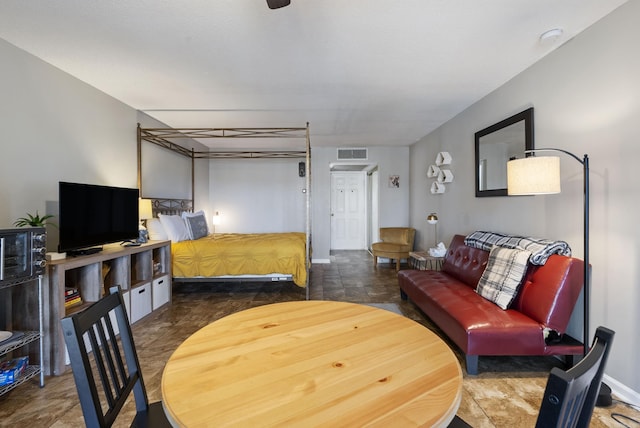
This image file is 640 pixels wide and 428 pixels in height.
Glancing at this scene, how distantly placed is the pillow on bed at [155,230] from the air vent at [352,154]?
12.0ft

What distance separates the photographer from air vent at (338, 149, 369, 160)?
20.1 ft

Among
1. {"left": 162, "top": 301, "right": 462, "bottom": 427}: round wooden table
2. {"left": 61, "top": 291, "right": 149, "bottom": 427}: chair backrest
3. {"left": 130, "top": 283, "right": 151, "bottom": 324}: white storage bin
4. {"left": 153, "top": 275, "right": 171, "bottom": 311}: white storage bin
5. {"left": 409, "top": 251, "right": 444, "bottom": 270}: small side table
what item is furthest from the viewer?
{"left": 409, "top": 251, "right": 444, "bottom": 270}: small side table

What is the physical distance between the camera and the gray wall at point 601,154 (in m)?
1.82

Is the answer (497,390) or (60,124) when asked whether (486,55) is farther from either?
(60,124)

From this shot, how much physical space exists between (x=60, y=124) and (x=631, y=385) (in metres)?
4.84

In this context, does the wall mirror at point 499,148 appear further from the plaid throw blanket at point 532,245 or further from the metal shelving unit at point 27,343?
the metal shelving unit at point 27,343

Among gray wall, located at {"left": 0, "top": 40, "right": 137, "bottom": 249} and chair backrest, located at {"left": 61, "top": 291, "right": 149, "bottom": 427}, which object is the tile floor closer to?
chair backrest, located at {"left": 61, "top": 291, "right": 149, "bottom": 427}

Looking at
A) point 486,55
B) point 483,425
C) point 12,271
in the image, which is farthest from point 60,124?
point 483,425

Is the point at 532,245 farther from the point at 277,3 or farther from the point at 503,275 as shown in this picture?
the point at 277,3

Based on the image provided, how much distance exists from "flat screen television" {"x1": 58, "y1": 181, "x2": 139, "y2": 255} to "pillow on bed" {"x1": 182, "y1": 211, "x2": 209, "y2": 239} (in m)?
1.13

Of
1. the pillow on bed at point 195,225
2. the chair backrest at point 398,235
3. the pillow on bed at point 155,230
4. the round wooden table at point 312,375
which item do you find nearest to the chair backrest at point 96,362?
the round wooden table at point 312,375

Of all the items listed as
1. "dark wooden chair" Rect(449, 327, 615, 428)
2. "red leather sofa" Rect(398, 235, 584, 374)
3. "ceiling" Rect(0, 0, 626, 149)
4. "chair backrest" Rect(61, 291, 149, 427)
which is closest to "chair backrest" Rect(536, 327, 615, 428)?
"dark wooden chair" Rect(449, 327, 615, 428)

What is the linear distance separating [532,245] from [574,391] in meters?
2.20

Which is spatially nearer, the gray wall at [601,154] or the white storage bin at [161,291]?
the gray wall at [601,154]
